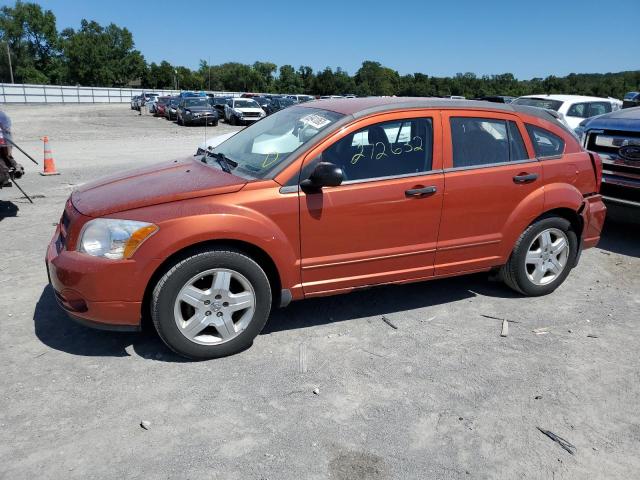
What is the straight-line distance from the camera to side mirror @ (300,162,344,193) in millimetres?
3732

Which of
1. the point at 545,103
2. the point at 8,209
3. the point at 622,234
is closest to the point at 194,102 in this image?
the point at 545,103

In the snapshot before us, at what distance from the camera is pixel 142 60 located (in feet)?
399

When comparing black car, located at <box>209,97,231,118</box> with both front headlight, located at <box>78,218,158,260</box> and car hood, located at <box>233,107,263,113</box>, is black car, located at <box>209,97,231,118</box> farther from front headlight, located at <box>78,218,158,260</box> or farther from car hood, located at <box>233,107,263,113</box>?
front headlight, located at <box>78,218,158,260</box>

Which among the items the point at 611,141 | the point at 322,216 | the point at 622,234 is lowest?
the point at 622,234

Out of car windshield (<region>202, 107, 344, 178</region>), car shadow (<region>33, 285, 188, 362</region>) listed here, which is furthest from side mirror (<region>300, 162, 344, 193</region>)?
car shadow (<region>33, 285, 188, 362</region>)

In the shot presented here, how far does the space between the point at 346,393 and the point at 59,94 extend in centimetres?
7698

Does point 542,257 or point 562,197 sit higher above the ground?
point 562,197

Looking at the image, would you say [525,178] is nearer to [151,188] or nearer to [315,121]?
[315,121]

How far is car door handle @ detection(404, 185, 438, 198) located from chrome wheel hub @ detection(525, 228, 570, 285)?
3.96ft

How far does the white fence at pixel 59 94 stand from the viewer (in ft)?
207

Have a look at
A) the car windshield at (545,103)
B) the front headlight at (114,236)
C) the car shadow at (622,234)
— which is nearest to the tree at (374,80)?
the car windshield at (545,103)

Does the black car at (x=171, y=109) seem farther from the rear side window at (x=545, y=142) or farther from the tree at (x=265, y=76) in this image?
the tree at (x=265, y=76)

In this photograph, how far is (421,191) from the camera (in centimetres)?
417

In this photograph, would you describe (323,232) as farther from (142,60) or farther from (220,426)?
(142,60)
